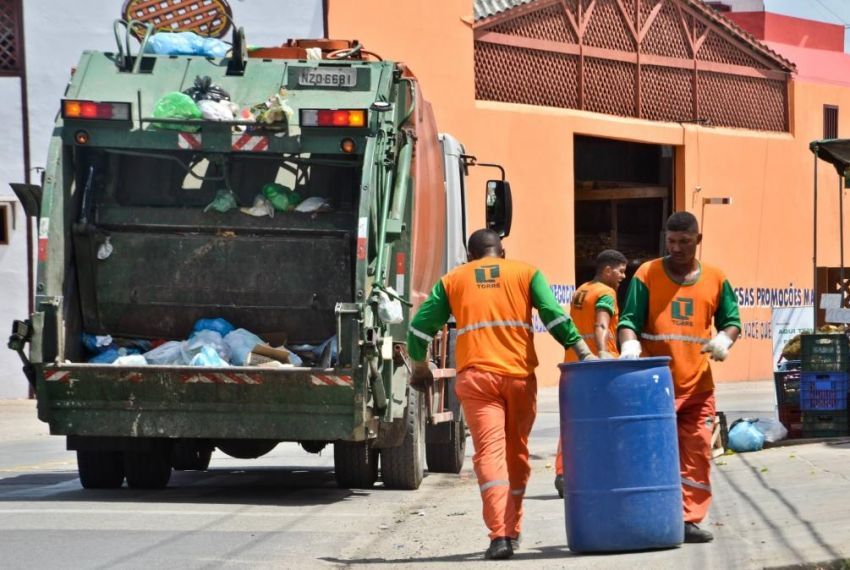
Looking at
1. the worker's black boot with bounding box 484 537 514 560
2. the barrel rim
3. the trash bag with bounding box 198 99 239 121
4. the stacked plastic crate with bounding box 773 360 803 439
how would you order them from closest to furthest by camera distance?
the barrel rim < the worker's black boot with bounding box 484 537 514 560 < the trash bag with bounding box 198 99 239 121 < the stacked plastic crate with bounding box 773 360 803 439

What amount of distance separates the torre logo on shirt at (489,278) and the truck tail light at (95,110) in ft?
11.4

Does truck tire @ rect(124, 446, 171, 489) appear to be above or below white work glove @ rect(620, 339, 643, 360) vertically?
below

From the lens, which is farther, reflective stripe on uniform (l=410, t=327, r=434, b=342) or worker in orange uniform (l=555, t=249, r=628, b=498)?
worker in orange uniform (l=555, t=249, r=628, b=498)

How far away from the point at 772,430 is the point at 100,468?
226 inches

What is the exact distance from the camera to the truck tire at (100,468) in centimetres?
1219

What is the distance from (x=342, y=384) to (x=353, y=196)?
142 centimetres

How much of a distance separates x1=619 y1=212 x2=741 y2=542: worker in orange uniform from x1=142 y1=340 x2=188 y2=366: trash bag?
3.80 metres

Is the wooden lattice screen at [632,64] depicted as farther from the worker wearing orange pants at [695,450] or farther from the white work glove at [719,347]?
the white work glove at [719,347]

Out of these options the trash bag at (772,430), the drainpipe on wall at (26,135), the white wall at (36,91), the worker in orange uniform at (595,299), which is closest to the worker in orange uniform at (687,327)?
the worker in orange uniform at (595,299)

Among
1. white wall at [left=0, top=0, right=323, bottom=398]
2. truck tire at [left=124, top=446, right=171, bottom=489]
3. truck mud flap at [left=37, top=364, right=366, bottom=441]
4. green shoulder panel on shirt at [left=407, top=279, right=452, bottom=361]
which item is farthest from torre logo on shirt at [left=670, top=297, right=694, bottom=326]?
white wall at [left=0, top=0, right=323, bottom=398]

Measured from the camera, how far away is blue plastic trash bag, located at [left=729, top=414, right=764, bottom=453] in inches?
545

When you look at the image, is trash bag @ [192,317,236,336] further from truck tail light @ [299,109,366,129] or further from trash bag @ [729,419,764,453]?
trash bag @ [729,419,764,453]

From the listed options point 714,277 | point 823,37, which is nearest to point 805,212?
point 823,37

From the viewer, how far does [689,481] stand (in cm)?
849
